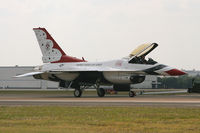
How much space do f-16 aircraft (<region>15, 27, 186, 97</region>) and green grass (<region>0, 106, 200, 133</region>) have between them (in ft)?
55.3

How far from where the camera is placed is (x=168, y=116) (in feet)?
71.1

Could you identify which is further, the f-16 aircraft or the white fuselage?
the white fuselage

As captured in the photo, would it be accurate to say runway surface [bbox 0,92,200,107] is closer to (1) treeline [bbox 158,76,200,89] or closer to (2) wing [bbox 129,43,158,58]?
(2) wing [bbox 129,43,158,58]

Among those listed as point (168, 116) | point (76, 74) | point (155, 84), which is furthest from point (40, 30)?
point (155, 84)

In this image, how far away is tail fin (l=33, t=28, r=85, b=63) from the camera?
155 ft

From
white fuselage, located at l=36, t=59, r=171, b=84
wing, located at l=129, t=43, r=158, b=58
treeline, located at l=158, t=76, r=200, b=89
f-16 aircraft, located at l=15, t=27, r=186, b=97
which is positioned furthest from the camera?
treeline, located at l=158, t=76, r=200, b=89

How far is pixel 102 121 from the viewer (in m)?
19.7

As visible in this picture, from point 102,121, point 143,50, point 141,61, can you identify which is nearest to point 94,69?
point 141,61

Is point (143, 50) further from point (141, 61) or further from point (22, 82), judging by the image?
point (22, 82)

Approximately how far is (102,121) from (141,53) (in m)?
23.3

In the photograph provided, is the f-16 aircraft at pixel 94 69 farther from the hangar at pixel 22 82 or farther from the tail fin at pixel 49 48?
the hangar at pixel 22 82

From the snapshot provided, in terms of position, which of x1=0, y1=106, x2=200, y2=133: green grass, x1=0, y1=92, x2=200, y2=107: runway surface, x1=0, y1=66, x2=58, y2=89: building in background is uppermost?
x1=0, y1=66, x2=58, y2=89: building in background

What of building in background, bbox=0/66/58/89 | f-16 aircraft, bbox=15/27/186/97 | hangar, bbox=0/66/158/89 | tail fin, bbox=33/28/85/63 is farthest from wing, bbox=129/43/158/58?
building in background, bbox=0/66/58/89

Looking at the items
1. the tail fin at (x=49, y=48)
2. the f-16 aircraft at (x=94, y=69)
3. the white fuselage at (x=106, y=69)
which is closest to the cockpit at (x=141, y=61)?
the f-16 aircraft at (x=94, y=69)
